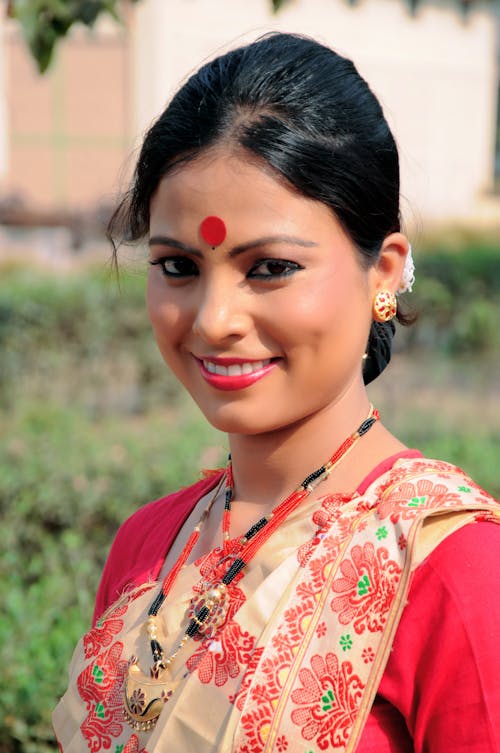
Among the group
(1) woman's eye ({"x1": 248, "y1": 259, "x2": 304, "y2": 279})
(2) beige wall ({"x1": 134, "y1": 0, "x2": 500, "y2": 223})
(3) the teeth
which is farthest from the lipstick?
(2) beige wall ({"x1": 134, "y1": 0, "x2": 500, "y2": 223})

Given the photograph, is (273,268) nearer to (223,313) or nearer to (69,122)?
(223,313)

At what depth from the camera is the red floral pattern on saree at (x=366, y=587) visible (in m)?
1.27

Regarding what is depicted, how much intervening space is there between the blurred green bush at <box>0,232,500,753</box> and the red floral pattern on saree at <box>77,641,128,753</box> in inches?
31.2

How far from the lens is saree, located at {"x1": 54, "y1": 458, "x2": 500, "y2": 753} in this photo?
1264mm

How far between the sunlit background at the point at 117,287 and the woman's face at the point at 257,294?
42 cm

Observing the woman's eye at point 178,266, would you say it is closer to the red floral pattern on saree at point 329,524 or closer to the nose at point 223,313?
the nose at point 223,313

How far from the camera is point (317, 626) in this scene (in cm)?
131

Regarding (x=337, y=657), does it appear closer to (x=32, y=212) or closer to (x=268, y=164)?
(x=268, y=164)

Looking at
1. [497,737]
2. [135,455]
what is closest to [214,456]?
[135,455]

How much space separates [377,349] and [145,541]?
1.82 ft

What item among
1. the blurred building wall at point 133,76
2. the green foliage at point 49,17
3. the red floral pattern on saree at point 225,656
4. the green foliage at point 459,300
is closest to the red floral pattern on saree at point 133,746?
the red floral pattern on saree at point 225,656

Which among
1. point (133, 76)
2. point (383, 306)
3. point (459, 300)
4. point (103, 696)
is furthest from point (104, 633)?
point (133, 76)

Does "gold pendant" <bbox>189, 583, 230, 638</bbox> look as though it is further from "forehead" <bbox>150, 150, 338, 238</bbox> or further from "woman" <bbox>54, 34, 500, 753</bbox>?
"forehead" <bbox>150, 150, 338, 238</bbox>

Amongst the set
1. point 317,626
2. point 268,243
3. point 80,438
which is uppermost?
point 268,243
